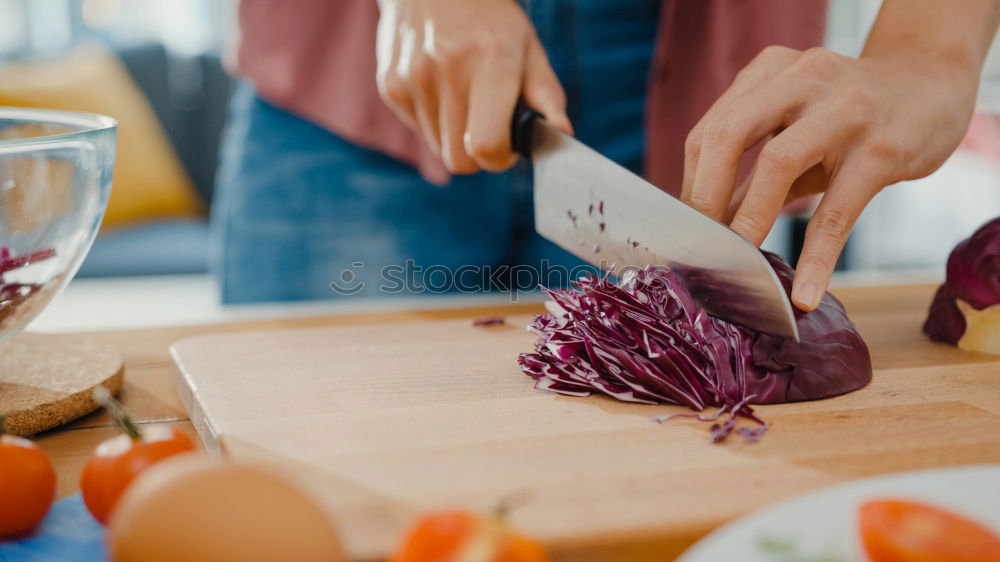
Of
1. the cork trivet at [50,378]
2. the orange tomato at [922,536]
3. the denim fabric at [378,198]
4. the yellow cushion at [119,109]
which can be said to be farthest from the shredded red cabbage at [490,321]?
the yellow cushion at [119,109]

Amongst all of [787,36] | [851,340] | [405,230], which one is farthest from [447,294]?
[851,340]

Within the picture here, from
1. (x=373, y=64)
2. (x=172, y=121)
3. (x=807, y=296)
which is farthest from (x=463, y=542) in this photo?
(x=172, y=121)

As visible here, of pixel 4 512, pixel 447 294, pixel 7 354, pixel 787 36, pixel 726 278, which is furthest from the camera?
pixel 447 294

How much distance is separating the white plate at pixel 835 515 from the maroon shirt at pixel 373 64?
120cm

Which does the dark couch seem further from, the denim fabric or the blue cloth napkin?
the blue cloth napkin

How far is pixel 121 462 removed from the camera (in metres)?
0.92

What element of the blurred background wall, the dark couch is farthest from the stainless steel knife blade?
the dark couch

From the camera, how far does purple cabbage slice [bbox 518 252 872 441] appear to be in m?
1.28

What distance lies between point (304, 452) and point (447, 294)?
120 centimetres

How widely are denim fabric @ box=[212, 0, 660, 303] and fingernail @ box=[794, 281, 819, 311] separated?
87 cm

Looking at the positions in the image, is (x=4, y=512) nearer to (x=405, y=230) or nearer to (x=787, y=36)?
(x=405, y=230)

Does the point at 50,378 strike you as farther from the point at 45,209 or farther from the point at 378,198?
the point at 378,198

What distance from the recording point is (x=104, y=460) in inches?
36.6

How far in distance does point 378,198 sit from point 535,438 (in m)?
1.10
